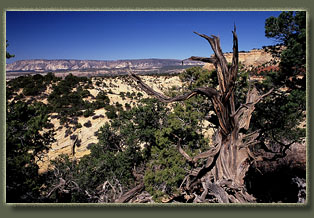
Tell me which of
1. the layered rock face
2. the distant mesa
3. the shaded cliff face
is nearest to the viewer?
the distant mesa

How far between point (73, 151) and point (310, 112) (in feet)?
64.8

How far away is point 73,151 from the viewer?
1891 centimetres

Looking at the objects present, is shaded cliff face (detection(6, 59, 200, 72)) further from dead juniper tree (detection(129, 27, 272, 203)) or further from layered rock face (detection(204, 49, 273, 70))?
layered rock face (detection(204, 49, 273, 70))

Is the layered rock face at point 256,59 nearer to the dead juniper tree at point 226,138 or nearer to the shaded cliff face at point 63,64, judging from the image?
the dead juniper tree at point 226,138

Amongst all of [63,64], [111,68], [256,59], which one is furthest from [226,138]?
[111,68]

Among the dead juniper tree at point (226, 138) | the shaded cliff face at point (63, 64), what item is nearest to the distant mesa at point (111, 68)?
the shaded cliff face at point (63, 64)

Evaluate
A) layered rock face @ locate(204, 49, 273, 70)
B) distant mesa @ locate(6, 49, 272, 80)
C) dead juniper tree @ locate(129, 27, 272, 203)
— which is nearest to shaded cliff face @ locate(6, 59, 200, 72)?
distant mesa @ locate(6, 49, 272, 80)

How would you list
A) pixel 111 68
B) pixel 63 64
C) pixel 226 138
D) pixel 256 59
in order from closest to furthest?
pixel 226 138
pixel 256 59
pixel 63 64
pixel 111 68

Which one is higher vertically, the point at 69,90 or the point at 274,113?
the point at 69,90

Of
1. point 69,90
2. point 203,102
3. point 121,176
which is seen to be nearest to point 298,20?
point 203,102

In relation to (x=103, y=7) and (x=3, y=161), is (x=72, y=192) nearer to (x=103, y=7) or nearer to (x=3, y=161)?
(x=3, y=161)

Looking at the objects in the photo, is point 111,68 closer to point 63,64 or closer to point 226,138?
point 63,64

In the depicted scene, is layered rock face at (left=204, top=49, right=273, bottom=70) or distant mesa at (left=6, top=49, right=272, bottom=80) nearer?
distant mesa at (left=6, top=49, right=272, bottom=80)

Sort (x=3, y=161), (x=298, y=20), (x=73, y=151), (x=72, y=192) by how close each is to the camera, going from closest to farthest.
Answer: (x=3, y=161), (x=298, y=20), (x=72, y=192), (x=73, y=151)
